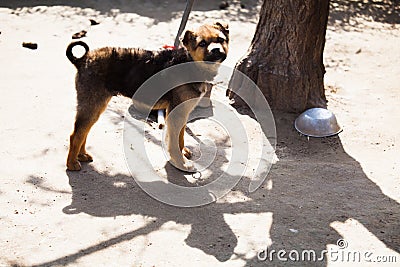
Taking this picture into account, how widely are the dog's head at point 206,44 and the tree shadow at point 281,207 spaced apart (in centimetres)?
130

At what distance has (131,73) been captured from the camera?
18.5 feet

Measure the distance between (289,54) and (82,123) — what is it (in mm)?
3051

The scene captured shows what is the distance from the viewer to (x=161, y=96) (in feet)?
19.1

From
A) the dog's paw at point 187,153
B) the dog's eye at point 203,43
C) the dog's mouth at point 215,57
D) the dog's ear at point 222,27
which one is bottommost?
the dog's paw at point 187,153

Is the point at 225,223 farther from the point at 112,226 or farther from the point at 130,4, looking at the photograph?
the point at 130,4

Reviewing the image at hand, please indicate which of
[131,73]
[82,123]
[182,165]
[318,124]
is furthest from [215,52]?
[318,124]

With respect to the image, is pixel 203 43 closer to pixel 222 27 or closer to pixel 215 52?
pixel 215 52

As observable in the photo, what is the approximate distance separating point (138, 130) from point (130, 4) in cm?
551

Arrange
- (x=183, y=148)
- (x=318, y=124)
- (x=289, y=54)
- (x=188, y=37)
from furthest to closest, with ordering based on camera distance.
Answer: (x=289, y=54) → (x=318, y=124) → (x=183, y=148) → (x=188, y=37)

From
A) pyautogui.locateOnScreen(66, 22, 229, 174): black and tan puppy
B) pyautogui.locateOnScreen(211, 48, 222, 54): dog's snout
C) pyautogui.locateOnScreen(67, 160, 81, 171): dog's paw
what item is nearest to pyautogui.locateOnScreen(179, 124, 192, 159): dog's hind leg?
pyautogui.locateOnScreen(66, 22, 229, 174): black and tan puppy

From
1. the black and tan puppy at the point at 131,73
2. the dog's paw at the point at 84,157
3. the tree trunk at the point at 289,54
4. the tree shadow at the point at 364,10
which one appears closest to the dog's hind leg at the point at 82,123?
the black and tan puppy at the point at 131,73

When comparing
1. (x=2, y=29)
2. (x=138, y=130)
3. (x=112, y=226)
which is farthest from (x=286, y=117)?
(x=2, y=29)

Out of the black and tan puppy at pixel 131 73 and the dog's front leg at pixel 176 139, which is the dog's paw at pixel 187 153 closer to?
the dog's front leg at pixel 176 139

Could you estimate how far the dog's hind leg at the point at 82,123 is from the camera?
557 cm
